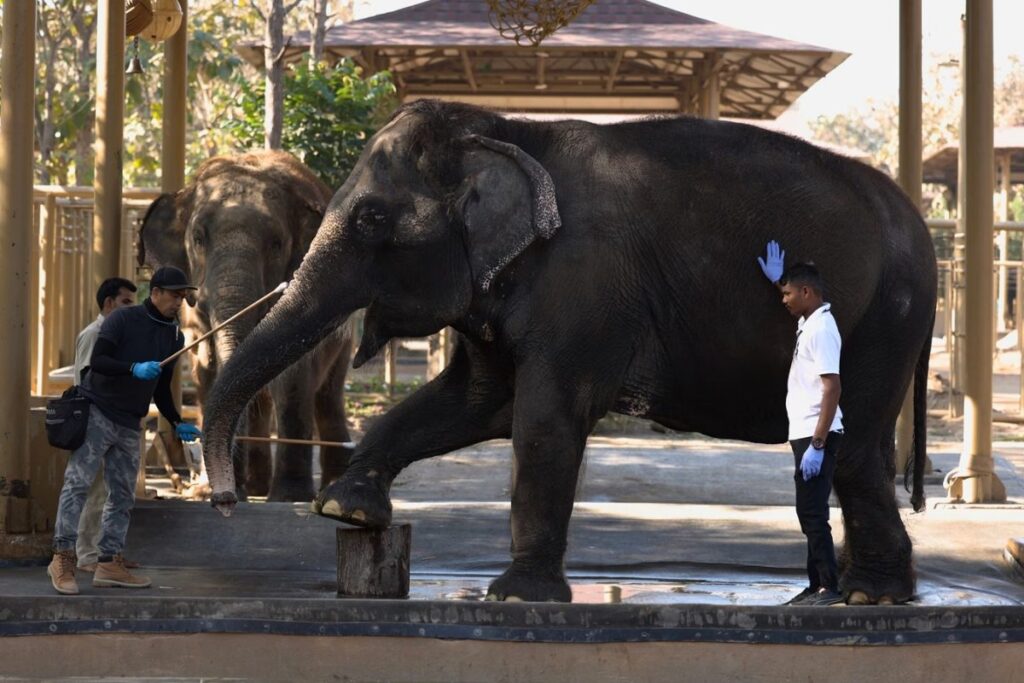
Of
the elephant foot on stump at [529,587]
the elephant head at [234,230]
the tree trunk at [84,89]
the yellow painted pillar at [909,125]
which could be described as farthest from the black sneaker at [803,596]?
the tree trunk at [84,89]

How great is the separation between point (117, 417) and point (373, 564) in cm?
129

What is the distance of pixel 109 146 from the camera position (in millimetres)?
9797

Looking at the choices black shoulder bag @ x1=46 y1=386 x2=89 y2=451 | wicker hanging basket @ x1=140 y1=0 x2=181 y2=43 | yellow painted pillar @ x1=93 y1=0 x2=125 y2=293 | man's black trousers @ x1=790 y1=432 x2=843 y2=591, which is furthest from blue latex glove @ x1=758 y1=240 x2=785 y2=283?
wicker hanging basket @ x1=140 y1=0 x2=181 y2=43

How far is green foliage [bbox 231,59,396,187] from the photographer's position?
58.9 ft

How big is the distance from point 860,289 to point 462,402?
1.77m

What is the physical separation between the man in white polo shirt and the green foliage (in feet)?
38.1

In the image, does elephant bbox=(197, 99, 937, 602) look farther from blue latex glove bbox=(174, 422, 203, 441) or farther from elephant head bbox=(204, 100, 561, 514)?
blue latex glove bbox=(174, 422, 203, 441)

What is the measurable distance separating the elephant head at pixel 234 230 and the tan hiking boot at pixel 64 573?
2.43 meters

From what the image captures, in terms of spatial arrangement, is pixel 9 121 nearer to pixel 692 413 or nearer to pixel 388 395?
pixel 692 413

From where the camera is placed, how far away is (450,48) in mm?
18000

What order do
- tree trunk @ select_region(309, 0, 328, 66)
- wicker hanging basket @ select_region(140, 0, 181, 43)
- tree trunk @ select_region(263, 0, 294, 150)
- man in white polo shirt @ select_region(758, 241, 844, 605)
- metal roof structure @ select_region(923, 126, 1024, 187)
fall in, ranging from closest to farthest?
man in white polo shirt @ select_region(758, 241, 844, 605) < wicker hanging basket @ select_region(140, 0, 181, 43) < tree trunk @ select_region(263, 0, 294, 150) < tree trunk @ select_region(309, 0, 328, 66) < metal roof structure @ select_region(923, 126, 1024, 187)

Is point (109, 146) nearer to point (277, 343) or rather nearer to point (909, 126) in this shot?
point (277, 343)

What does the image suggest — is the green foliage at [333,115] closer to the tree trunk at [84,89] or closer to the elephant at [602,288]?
the tree trunk at [84,89]

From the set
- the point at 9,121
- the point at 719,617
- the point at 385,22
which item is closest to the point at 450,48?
the point at 385,22
